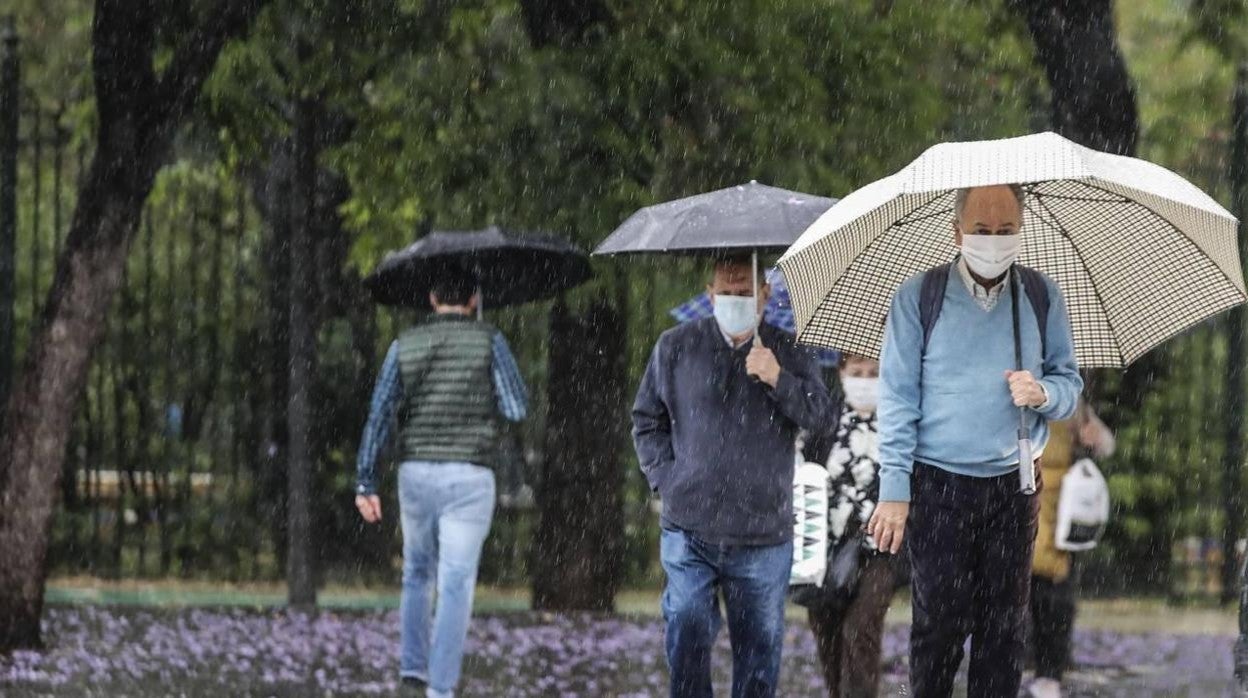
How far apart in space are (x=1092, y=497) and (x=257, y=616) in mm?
6400

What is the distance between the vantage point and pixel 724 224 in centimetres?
772

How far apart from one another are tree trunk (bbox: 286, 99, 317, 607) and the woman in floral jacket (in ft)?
21.8

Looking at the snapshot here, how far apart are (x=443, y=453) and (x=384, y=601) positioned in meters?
7.01

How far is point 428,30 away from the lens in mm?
14289

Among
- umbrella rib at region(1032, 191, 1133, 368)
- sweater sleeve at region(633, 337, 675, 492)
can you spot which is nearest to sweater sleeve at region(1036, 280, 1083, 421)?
umbrella rib at region(1032, 191, 1133, 368)

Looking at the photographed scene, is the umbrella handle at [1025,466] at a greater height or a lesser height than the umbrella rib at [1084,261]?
lesser

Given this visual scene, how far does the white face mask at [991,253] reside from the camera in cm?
610

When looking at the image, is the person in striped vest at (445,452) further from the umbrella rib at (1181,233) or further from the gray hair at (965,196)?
the gray hair at (965,196)

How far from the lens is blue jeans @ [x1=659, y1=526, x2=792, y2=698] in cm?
720

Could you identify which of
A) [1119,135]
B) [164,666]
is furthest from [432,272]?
[1119,135]

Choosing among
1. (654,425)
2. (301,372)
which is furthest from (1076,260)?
(301,372)

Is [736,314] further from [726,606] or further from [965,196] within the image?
[965,196]

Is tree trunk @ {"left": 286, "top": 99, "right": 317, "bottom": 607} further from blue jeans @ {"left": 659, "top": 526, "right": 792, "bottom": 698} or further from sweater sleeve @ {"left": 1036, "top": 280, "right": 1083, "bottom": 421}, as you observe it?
sweater sleeve @ {"left": 1036, "top": 280, "right": 1083, "bottom": 421}

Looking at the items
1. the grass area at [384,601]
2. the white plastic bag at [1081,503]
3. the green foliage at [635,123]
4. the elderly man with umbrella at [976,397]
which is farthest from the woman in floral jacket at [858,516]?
the grass area at [384,601]
